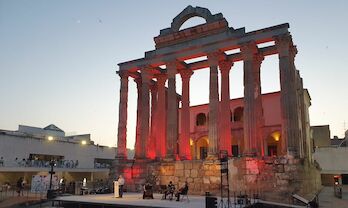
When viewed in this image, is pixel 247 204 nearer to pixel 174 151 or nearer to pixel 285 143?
pixel 285 143

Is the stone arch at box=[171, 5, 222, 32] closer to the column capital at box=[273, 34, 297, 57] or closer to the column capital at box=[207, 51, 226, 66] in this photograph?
the column capital at box=[207, 51, 226, 66]

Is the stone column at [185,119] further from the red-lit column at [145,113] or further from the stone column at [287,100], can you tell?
the stone column at [287,100]

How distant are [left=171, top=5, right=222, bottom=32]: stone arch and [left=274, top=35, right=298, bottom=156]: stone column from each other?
6299 mm

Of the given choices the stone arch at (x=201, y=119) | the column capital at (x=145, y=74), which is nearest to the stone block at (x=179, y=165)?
the column capital at (x=145, y=74)

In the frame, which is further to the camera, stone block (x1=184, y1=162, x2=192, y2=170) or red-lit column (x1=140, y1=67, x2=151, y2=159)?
red-lit column (x1=140, y1=67, x2=151, y2=159)

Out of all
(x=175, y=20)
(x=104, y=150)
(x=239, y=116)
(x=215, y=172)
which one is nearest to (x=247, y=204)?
(x=215, y=172)

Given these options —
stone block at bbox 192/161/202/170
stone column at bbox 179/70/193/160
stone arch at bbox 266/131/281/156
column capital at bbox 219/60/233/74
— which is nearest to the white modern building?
stone column at bbox 179/70/193/160

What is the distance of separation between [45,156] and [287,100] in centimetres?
3676

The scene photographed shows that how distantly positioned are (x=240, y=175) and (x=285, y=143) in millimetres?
4184

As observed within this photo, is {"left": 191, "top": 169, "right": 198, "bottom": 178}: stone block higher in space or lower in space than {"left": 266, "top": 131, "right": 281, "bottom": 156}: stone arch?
lower

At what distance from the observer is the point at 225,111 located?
29.3 metres

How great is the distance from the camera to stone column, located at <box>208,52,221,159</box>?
27094 mm

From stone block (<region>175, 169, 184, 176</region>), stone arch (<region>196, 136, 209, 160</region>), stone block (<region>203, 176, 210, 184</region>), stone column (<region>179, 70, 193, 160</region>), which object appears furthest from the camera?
stone arch (<region>196, 136, 209, 160</region>)

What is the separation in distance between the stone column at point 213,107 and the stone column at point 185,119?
3.90m
